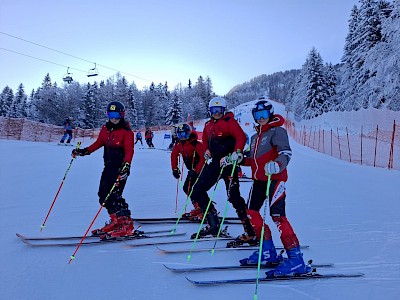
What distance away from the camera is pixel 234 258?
439cm

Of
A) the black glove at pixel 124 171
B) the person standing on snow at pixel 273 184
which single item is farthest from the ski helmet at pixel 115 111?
the person standing on snow at pixel 273 184

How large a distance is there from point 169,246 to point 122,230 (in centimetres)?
89

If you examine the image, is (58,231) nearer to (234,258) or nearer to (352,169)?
(234,258)

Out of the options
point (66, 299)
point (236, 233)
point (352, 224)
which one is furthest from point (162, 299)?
point (352, 224)

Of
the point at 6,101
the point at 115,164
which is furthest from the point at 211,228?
the point at 6,101

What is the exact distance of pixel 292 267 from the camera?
369 cm

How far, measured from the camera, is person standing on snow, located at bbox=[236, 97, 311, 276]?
3723 mm

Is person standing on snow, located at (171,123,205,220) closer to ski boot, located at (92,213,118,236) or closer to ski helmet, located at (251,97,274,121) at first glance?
ski boot, located at (92,213,118,236)

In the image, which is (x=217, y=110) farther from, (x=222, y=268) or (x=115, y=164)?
(x=222, y=268)

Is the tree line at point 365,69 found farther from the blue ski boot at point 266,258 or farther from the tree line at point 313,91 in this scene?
the blue ski boot at point 266,258

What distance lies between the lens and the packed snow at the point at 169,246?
3.36 meters

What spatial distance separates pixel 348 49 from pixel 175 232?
156 ft

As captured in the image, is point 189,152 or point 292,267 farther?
point 189,152

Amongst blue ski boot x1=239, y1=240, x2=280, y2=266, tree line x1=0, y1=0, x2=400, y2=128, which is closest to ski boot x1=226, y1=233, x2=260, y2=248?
blue ski boot x1=239, y1=240, x2=280, y2=266
